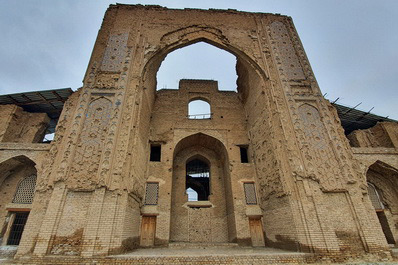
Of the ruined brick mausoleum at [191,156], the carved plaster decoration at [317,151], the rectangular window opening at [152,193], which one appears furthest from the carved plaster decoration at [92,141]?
the carved plaster decoration at [317,151]

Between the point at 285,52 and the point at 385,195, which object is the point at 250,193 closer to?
the point at 385,195

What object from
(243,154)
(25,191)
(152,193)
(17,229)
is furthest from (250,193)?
(25,191)

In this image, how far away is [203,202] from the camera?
11.2m

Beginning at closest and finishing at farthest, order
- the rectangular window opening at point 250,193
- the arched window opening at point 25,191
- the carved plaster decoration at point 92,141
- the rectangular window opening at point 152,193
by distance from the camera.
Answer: the carved plaster decoration at point 92,141 < the arched window opening at point 25,191 < the rectangular window opening at point 152,193 < the rectangular window opening at point 250,193

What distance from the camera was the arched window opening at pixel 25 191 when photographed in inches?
392

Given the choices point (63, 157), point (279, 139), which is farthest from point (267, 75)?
point (63, 157)

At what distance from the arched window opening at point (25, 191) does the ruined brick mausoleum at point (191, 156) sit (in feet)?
0.17

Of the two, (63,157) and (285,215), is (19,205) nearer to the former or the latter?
(63,157)

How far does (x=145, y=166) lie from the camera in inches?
420

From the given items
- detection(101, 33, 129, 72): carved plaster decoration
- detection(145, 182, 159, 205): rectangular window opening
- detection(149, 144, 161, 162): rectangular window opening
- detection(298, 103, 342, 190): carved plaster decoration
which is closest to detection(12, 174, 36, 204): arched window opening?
detection(145, 182, 159, 205): rectangular window opening

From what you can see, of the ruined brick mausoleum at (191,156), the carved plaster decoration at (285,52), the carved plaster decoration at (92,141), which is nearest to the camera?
the ruined brick mausoleum at (191,156)

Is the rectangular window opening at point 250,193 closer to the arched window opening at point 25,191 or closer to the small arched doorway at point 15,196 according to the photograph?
the small arched doorway at point 15,196

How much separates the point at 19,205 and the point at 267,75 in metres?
13.6

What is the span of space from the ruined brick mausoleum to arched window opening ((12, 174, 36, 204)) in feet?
0.17
